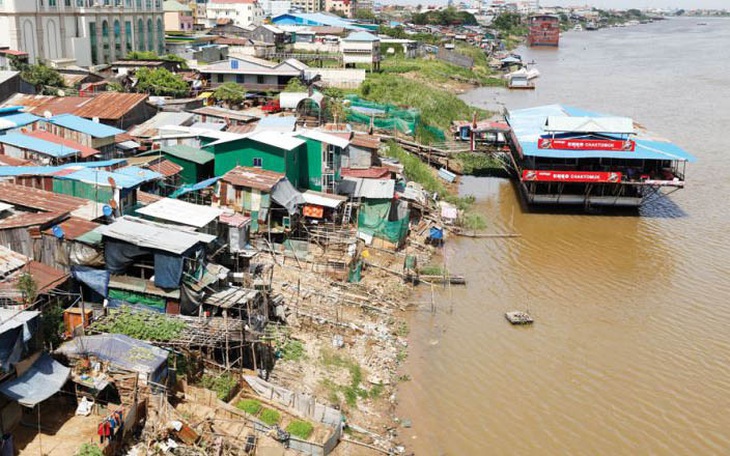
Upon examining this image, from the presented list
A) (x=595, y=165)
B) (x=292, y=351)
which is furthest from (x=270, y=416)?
(x=595, y=165)

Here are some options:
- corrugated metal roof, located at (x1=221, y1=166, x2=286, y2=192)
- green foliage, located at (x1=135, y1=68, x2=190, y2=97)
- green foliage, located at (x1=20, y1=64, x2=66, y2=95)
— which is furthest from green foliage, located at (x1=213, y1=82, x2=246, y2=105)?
corrugated metal roof, located at (x1=221, y1=166, x2=286, y2=192)

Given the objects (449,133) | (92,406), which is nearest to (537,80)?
(449,133)

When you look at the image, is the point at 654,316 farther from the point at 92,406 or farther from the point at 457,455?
the point at 92,406

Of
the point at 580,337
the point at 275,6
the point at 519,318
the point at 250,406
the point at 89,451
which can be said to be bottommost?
the point at 580,337

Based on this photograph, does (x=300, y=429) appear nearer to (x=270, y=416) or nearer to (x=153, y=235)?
(x=270, y=416)

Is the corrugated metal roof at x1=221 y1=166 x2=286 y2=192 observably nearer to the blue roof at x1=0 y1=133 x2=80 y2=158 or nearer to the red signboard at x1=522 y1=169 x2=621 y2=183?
the blue roof at x1=0 y1=133 x2=80 y2=158

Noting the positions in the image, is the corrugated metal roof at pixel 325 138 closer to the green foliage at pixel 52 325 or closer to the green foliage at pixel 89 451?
the green foliage at pixel 52 325

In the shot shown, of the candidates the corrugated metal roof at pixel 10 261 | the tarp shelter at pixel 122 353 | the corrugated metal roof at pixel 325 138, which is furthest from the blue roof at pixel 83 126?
the tarp shelter at pixel 122 353
